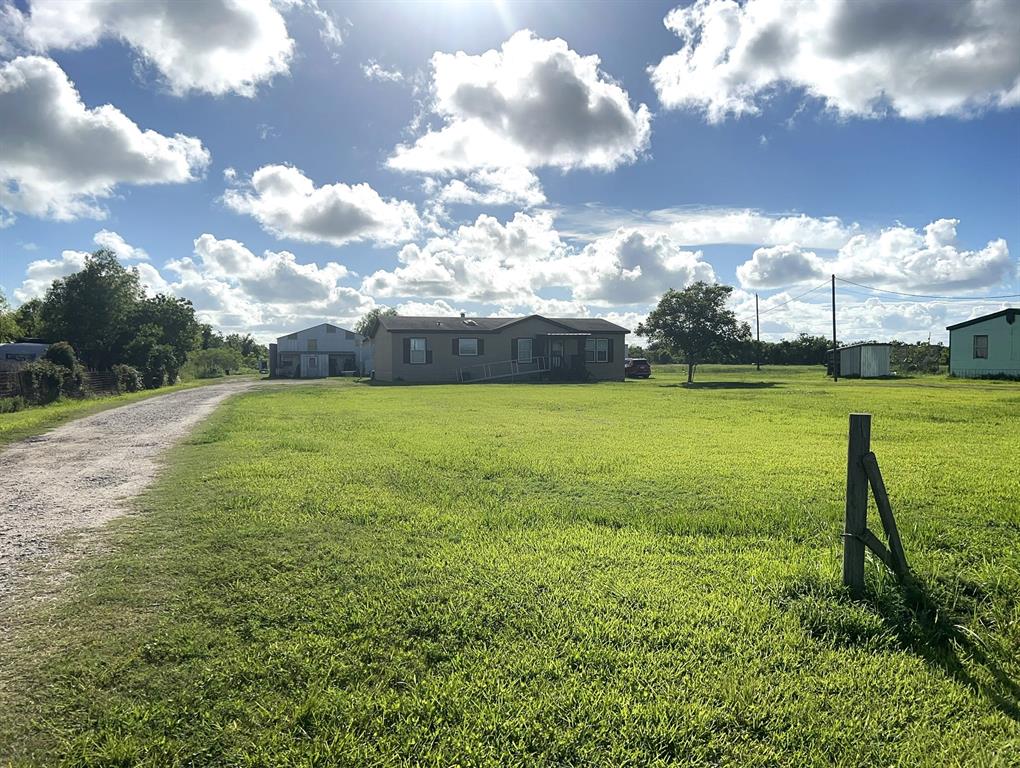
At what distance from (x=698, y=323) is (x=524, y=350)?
11.4 metres

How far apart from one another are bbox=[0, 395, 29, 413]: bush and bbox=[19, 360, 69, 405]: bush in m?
0.85

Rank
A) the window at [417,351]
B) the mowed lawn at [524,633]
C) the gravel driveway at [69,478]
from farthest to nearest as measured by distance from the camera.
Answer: the window at [417,351]
the gravel driveway at [69,478]
the mowed lawn at [524,633]

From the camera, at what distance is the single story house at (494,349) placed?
125 feet

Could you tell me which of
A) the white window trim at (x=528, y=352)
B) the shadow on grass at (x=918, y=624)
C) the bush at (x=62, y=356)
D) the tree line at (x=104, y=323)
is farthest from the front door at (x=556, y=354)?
the shadow on grass at (x=918, y=624)

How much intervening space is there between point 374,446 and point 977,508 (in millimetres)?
8212

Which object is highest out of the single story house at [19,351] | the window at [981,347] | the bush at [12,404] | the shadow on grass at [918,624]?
the single story house at [19,351]

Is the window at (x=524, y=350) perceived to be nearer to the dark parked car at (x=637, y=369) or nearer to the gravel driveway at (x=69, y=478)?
the dark parked car at (x=637, y=369)

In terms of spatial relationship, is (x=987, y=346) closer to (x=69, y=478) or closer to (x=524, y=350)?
(x=524, y=350)

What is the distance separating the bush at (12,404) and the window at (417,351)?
21406 millimetres

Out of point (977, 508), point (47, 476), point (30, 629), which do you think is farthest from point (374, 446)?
point (977, 508)

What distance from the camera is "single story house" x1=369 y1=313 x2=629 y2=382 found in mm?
38125

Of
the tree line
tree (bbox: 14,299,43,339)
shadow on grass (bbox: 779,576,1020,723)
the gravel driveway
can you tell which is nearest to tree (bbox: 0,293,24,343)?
tree (bbox: 14,299,43,339)

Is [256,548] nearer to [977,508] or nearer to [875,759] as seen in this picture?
[875,759]

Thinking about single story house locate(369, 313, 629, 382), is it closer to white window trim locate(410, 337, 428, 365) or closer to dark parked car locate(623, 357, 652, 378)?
white window trim locate(410, 337, 428, 365)
